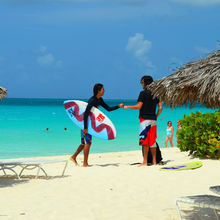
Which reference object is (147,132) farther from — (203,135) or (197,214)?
(197,214)

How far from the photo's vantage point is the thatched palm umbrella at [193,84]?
14.9ft

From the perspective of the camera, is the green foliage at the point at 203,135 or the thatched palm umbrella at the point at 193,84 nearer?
the thatched palm umbrella at the point at 193,84

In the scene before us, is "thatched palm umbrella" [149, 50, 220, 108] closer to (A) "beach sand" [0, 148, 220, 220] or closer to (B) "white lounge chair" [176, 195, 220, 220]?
(B) "white lounge chair" [176, 195, 220, 220]

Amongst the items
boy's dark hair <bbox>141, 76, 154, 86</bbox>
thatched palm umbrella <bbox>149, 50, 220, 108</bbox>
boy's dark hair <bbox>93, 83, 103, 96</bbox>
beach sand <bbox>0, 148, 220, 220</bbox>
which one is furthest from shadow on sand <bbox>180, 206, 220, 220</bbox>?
boy's dark hair <bbox>93, 83, 103, 96</bbox>

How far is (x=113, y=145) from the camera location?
20297 mm

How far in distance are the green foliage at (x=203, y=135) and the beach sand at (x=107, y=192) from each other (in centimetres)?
29

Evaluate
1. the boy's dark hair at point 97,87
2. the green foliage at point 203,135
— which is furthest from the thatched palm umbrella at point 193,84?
the green foliage at point 203,135

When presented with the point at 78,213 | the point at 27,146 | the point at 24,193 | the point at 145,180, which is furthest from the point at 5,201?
the point at 27,146

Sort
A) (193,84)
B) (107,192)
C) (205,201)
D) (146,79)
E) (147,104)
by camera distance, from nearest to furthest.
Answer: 1. (205,201)
2. (193,84)
3. (107,192)
4. (146,79)
5. (147,104)

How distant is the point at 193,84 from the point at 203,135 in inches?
177

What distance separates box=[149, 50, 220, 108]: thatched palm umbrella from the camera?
455cm

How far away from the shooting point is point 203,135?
8.97m

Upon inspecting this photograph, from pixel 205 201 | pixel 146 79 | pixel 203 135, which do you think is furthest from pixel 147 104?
pixel 205 201

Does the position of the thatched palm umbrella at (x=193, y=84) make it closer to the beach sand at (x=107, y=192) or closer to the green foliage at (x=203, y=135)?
the beach sand at (x=107, y=192)
